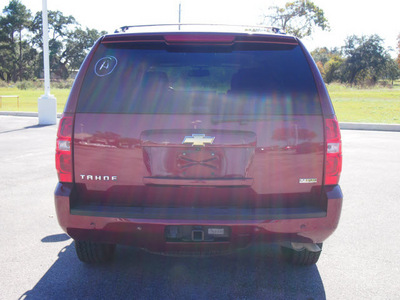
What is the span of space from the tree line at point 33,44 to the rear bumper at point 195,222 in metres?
81.4

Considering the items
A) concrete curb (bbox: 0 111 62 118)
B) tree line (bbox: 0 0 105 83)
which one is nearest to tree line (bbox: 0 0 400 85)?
tree line (bbox: 0 0 105 83)

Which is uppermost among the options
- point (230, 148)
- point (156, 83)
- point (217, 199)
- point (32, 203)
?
point (156, 83)

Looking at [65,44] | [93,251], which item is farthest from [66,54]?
[93,251]

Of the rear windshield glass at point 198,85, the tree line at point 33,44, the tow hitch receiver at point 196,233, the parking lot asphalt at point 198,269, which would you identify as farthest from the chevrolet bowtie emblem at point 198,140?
the tree line at point 33,44

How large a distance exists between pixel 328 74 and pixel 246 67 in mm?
75448

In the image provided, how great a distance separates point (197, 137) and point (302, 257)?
1554mm

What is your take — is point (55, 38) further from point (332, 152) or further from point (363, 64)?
point (332, 152)

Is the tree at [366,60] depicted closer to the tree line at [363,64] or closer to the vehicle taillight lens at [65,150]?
the tree line at [363,64]

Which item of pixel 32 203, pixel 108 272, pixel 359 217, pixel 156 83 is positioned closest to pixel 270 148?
pixel 156 83

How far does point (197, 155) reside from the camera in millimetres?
2725

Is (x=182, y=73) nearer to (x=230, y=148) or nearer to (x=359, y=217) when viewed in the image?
(x=230, y=148)

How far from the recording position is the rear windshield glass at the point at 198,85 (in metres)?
2.75

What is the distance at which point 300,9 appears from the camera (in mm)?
39594

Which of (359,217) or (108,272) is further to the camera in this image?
(359,217)
